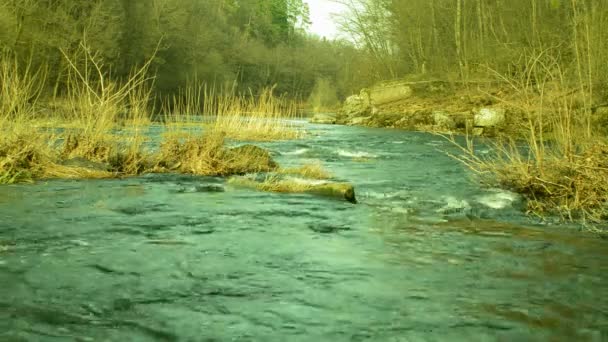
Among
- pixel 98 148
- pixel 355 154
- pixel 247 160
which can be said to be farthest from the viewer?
pixel 355 154

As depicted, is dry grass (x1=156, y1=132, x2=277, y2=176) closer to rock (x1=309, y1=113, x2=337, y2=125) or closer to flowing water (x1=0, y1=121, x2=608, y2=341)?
flowing water (x1=0, y1=121, x2=608, y2=341)

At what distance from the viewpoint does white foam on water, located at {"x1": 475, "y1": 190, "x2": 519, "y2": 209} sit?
8.97 meters

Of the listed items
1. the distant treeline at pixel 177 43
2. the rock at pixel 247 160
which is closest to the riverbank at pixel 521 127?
the rock at pixel 247 160

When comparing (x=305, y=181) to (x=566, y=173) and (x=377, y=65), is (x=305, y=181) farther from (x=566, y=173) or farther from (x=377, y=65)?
(x=377, y=65)

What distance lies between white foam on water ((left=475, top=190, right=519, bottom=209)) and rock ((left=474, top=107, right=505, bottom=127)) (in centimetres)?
1505

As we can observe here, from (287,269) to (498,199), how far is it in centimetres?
457

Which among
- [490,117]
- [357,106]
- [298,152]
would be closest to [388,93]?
[357,106]

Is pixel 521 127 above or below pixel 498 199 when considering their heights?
above

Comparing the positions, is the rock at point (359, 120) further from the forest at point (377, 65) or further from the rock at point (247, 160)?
the rock at point (247, 160)

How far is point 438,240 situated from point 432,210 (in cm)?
196

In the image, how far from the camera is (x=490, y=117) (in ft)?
79.6

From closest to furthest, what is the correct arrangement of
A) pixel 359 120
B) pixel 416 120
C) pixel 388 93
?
pixel 416 120 → pixel 388 93 → pixel 359 120

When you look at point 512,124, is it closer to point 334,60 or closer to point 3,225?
point 3,225

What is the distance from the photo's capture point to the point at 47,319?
4250mm
